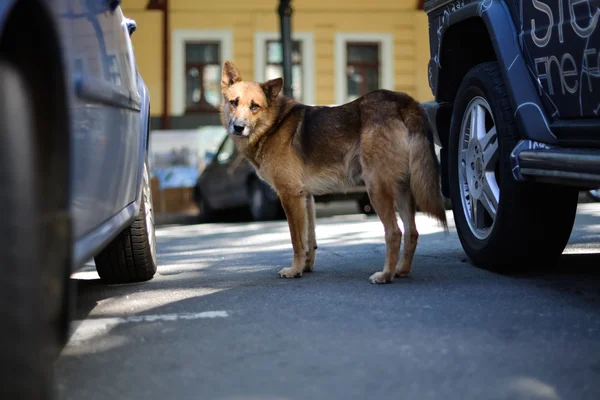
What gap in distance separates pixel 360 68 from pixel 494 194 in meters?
→ 18.8

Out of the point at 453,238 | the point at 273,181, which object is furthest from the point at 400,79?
the point at 273,181

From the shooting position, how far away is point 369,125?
5.34m

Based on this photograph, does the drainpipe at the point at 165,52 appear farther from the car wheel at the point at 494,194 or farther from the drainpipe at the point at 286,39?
the car wheel at the point at 494,194

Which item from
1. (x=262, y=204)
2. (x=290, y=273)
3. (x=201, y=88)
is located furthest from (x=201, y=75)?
(x=290, y=273)

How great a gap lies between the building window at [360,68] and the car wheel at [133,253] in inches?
718

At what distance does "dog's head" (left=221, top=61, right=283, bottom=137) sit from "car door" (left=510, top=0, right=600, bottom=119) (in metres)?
2.10

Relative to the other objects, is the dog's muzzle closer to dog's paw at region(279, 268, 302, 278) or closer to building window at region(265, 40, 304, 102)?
dog's paw at region(279, 268, 302, 278)

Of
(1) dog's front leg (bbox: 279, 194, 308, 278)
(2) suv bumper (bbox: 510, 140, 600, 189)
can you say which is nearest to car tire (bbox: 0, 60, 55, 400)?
(2) suv bumper (bbox: 510, 140, 600, 189)

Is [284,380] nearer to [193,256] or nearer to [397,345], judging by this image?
[397,345]

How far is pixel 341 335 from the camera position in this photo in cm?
346

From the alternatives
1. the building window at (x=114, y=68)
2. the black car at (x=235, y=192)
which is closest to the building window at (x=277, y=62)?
the black car at (x=235, y=192)

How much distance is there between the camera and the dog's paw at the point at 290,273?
17.8ft

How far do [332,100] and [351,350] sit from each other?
19932 millimetres

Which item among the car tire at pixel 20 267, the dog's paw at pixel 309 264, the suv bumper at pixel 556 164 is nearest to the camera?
the car tire at pixel 20 267
